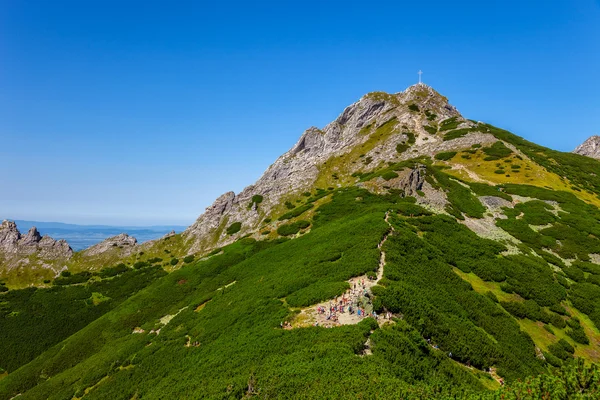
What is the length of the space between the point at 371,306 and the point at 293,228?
3955 centimetres

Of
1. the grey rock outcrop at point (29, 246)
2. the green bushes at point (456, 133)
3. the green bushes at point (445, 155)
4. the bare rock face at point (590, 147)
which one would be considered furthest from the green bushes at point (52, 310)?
the bare rock face at point (590, 147)

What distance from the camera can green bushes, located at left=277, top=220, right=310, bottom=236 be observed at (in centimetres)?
6331

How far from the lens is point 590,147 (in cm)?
18350

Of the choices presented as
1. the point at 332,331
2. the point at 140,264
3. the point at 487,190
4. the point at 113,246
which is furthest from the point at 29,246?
the point at 487,190

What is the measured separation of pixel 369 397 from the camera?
15344 mm

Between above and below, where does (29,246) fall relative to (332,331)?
below

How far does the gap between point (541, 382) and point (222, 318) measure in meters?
28.7

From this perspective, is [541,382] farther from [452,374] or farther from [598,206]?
[598,206]

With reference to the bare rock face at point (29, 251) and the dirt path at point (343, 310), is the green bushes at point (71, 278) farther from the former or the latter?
the dirt path at point (343, 310)

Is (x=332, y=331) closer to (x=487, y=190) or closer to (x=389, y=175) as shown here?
(x=389, y=175)

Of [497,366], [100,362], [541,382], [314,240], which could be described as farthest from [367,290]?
[100,362]

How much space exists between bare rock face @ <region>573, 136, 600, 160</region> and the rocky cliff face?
90719 mm

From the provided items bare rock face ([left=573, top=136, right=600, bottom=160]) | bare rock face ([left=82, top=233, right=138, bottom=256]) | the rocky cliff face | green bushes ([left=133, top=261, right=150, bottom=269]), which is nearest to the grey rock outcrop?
bare rock face ([left=82, top=233, right=138, bottom=256])

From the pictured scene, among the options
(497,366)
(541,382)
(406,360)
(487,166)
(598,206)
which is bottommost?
(497,366)
